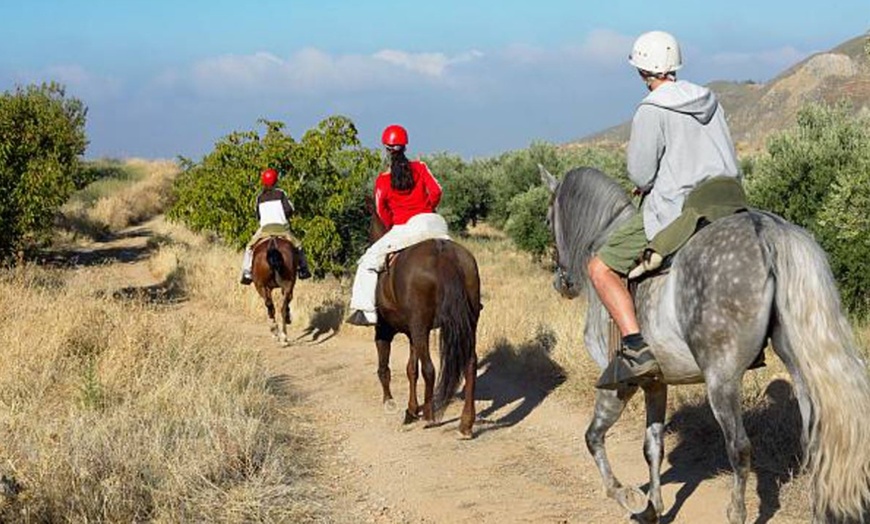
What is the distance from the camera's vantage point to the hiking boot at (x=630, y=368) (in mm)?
5367

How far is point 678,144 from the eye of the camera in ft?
17.5

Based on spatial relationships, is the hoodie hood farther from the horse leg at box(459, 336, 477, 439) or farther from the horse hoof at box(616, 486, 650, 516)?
the horse leg at box(459, 336, 477, 439)

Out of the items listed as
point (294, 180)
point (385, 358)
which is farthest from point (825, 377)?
point (294, 180)

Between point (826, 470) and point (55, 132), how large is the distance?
16.5 meters

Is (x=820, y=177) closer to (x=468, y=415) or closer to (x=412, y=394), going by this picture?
(x=412, y=394)

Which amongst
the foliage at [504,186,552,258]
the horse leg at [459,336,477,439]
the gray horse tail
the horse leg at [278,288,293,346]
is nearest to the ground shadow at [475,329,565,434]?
the horse leg at [459,336,477,439]

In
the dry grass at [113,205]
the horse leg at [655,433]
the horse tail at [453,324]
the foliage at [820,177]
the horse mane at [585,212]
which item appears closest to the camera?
the horse leg at [655,433]

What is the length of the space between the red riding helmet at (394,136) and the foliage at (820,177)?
23.3ft

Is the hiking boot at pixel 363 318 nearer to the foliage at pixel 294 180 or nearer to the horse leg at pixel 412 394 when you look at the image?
the horse leg at pixel 412 394

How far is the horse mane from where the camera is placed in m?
6.10

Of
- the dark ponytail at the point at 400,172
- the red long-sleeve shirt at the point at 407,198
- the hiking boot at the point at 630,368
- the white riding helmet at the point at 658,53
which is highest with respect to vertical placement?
the white riding helmet at the point at 658,53

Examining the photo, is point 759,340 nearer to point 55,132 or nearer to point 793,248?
point 793,248

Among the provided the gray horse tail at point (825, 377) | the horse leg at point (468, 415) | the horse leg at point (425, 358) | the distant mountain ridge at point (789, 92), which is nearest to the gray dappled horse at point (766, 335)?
the gray horse tail at point (825, 377)

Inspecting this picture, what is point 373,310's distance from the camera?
30.0ft
